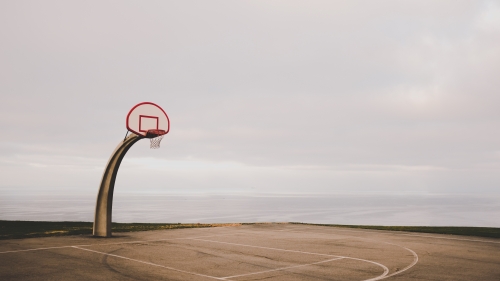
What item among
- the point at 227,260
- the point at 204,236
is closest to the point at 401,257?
the point at 227,260

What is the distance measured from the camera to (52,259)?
1153cm

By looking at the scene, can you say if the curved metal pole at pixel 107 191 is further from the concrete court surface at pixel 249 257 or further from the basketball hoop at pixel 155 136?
Answer: the concrete court surface at pixel 249 257

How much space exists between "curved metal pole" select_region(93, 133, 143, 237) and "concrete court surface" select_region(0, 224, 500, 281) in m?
0.62

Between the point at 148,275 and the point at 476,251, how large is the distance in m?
11.4

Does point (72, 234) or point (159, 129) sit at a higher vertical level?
point (159, 129)

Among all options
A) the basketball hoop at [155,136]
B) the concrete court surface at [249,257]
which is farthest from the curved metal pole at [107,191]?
the concrete court surface at [249,257]

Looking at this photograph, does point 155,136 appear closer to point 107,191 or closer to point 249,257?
point 107,191

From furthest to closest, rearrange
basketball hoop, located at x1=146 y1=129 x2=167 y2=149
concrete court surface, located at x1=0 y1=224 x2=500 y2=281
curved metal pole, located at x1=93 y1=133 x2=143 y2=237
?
basketball hoop, located at x1=146 y1=129 x2=167 y2=149, curved metal pole, located at x1=93 y1=133 x2=143 y2=237, concrete court surface, located at x1=0 y1=224 x2=500 y2=281

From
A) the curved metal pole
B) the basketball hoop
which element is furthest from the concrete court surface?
the basketball hoop

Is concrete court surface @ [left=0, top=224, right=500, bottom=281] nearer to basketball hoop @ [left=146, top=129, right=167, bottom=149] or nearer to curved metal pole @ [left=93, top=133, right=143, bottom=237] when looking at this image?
curved metal pole @ [left=93, top=133, right=143, bottom=237]

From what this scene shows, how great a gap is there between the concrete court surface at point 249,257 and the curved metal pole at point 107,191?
0.62m

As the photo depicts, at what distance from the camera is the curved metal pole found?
16844 millimetres

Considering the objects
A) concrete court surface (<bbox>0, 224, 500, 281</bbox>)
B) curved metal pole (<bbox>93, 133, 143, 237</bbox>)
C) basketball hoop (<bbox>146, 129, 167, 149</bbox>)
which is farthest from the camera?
basketball hoop (<bbox>146, 129, 167, 149</bbox>)

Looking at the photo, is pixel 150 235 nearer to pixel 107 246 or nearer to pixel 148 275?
pixel 107 246
